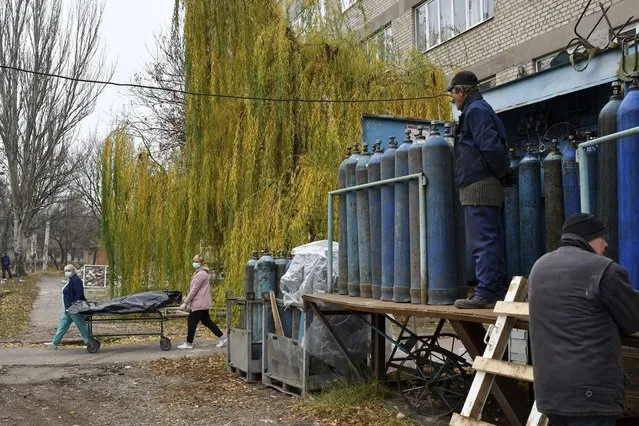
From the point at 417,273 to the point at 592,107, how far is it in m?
2.62

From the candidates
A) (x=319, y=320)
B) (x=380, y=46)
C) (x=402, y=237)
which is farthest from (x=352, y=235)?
(x=380, y=46)

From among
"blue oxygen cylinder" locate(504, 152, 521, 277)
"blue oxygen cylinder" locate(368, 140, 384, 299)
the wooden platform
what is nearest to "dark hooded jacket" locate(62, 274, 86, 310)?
the wooden platform

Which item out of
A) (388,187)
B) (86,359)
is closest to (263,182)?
(86,359)

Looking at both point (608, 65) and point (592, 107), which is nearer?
point (608, 65)

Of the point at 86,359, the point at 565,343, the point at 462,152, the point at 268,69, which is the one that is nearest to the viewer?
the point at 565,343

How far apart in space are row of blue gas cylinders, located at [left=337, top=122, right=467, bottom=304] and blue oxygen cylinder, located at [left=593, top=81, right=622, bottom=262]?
4.90 feet

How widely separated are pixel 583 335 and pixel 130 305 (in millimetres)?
10460

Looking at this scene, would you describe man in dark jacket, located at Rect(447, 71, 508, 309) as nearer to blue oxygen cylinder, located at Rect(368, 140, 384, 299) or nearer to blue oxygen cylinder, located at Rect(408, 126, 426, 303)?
blue oxygen cylinder, located at Rect(408, 126, 426, 303)

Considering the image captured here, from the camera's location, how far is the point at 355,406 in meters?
7.63

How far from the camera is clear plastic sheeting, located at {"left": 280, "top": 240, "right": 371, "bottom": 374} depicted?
8430 millimetres

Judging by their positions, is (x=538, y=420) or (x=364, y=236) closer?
(x=538, y=420)

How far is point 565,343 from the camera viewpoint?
11.3 feet

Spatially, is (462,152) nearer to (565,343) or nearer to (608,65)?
(608,65)

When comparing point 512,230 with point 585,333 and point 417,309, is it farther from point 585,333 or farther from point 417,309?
point 585,333
